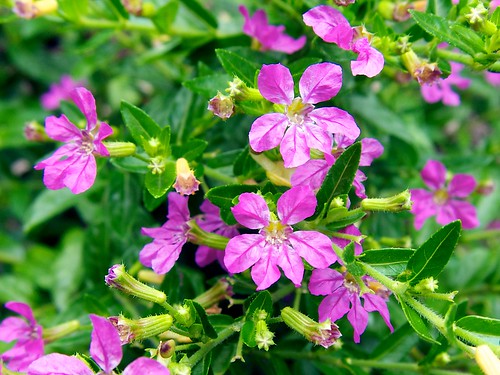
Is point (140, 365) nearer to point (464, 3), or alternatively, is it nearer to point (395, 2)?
point (464, 3)

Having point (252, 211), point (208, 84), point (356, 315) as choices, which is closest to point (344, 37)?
point (208, 84)

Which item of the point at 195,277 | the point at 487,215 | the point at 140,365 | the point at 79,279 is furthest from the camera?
the point at 487,215

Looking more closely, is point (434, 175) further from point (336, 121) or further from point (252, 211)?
point (252, 211)

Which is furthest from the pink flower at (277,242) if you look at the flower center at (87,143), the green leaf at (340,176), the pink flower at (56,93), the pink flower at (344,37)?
the pink flower at (56,93)

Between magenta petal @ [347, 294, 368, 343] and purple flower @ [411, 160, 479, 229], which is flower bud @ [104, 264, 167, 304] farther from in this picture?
purple flower @ [411, 160, 479, 229]

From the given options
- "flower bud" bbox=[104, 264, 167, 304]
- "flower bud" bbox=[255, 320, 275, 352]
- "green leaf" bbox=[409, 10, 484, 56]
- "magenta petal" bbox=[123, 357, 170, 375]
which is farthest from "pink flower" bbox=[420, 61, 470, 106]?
"magenta petal" bbox=[123, 357, 170, 375]

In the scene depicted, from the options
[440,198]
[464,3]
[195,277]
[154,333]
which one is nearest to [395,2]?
[464,3]
